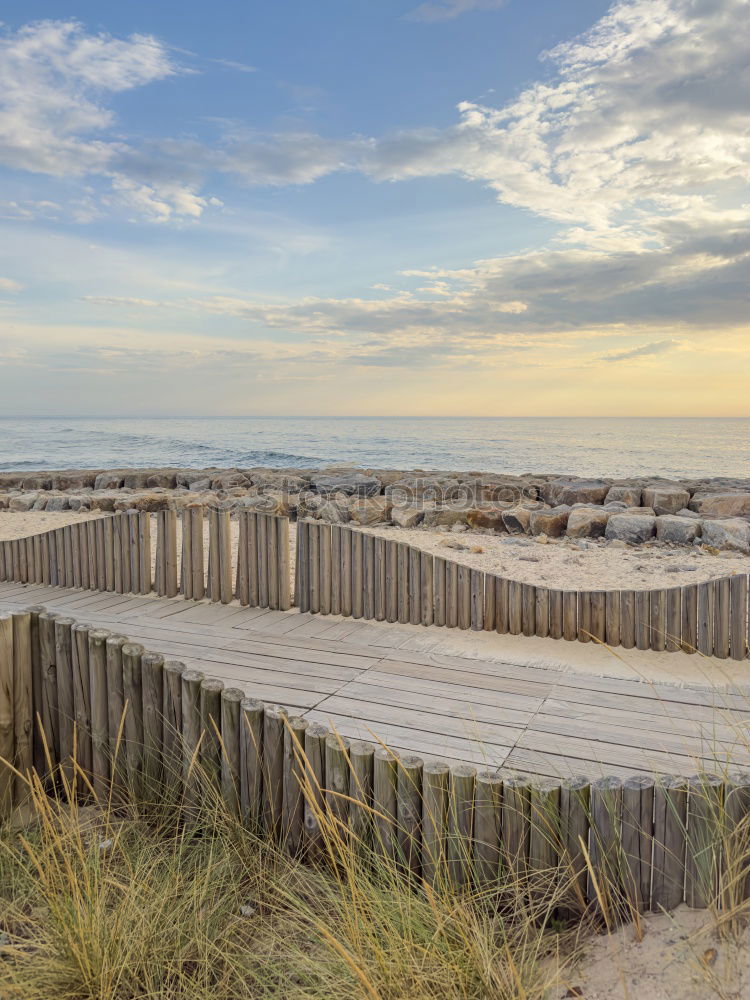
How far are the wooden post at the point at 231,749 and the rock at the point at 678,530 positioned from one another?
8.20m

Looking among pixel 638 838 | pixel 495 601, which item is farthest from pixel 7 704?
pixel 495 601

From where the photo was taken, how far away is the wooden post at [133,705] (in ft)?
10.6

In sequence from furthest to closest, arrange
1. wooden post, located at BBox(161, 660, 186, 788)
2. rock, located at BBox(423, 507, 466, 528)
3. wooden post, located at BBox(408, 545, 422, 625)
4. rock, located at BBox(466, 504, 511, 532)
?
1. rock, located at BBox(423, 507, 466, 528)
2. rock, located at BBox(466, 504, 511, 532)
3. wooden post, located at BBox(408, 545, 422, 625)
4. wooden post, located at BBox(161, 660, 186, 788)

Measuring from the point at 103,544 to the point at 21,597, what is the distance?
0.85m

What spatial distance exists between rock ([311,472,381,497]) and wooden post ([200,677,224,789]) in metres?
11.3

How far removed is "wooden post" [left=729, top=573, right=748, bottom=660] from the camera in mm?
5008

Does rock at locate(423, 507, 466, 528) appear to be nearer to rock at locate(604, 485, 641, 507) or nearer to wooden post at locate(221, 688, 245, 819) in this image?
rock at locate(604, 485, 641, 507)

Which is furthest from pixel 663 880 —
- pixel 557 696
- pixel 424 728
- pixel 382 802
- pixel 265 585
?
pixel 265 585

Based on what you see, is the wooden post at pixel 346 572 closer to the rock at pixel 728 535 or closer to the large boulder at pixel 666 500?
the rock at pixel 728 535

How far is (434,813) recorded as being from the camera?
8.27ft

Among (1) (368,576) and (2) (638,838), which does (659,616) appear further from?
(2) (638,838)

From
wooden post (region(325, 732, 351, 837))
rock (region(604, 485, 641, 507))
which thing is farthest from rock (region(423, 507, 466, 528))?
wooden post (region(325, 732, 351, 837))

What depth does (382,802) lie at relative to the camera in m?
2.61

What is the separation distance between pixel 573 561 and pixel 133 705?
6422 mm
